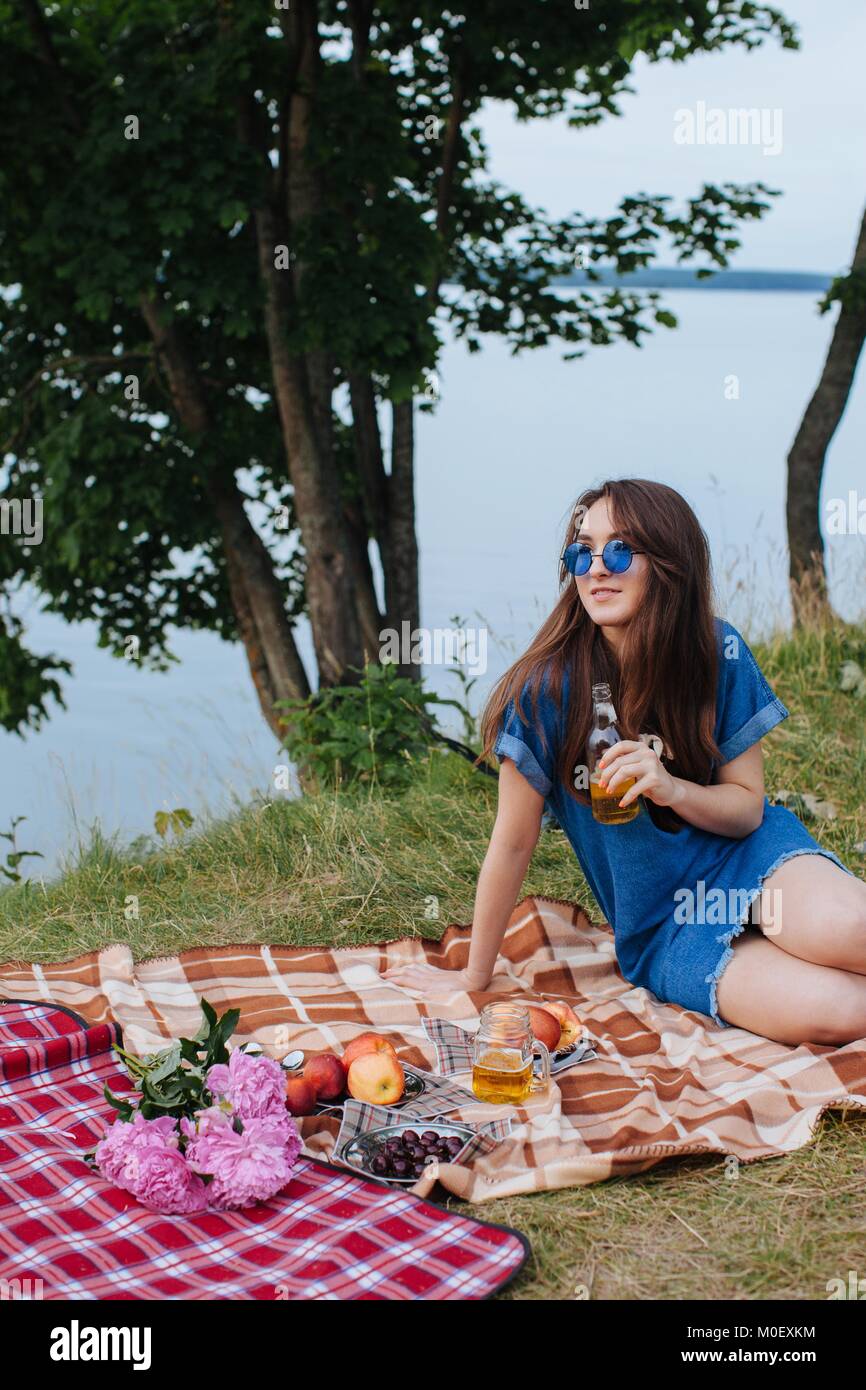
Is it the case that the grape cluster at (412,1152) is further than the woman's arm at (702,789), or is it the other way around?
the woman's arm at (702,789)

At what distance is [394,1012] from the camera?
3676 mm

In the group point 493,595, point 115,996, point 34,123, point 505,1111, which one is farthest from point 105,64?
point 505,1111

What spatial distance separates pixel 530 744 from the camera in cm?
348

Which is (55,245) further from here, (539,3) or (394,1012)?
(394,1012)

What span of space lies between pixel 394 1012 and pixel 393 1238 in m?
1.14

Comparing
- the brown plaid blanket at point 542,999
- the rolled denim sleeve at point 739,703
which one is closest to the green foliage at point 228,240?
the brown plaid blanket at point 542,999

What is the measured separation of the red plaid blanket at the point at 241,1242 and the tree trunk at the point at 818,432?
624 cm

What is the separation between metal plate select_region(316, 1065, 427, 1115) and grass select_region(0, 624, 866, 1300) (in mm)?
446

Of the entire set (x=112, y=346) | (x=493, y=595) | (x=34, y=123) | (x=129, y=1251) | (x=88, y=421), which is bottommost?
(x=129, y=1251)

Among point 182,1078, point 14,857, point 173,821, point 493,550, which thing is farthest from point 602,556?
point 493,550

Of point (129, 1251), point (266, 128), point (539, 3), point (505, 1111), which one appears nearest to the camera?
point (129, 1251)

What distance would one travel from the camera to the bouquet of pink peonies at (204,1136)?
2650 mm

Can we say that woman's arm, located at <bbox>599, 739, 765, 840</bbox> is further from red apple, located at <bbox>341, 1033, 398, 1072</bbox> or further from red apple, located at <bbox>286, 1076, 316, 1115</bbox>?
red apple, located at <bbox>286, 1076, 316, 1115</bbox>

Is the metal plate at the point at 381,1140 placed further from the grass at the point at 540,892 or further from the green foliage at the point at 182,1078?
the green foliage at the point at 182,1078
